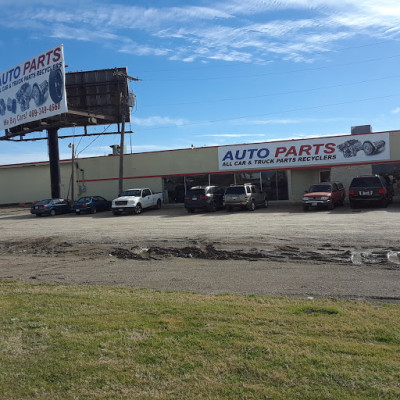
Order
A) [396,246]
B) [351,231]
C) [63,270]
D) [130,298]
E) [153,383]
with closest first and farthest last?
[153,383], [130,298], [63,270], [396,246], [351,231]

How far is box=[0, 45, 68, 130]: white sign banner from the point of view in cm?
3431

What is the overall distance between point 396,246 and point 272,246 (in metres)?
3.46

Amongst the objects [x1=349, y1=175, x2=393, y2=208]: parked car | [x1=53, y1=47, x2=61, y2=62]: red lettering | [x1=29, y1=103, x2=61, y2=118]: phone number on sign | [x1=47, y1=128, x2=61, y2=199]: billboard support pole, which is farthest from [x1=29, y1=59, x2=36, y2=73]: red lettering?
[x1=349, y1=175, x2=393, y2=208]: parked car

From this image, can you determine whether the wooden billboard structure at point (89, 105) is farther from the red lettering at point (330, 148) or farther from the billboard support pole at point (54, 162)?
the red lettering at point (330, 148)

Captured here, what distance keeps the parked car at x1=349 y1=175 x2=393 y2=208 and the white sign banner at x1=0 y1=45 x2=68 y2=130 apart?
2163 centimetres

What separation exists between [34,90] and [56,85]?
3283 mm

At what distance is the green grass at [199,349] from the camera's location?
372 cm

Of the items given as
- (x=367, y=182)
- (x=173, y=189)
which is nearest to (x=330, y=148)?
(x=367, y=182)

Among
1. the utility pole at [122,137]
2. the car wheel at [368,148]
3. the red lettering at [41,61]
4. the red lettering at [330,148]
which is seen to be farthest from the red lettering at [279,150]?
the red lettering at [41,61]

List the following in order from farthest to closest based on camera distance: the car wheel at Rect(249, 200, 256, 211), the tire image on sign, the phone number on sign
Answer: the phone number on sign
the tire image on sign
the car wheel at Rect(249, 200, 256, 211)

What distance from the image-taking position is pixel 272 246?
13.4 metres

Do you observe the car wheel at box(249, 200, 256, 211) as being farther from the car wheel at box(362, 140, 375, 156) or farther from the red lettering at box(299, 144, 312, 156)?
the car wheel at box(362, 140, 375, 156)

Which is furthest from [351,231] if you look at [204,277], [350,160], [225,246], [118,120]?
[118,120]

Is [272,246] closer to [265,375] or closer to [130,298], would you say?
[130,298]
